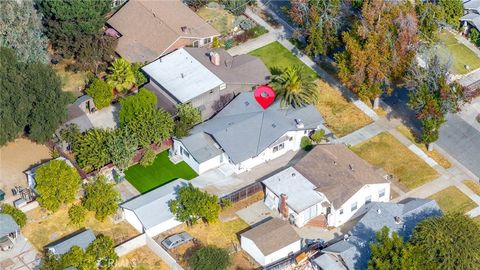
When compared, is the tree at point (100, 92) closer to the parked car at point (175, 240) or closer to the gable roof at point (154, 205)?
the gable roof at point (154, 205)

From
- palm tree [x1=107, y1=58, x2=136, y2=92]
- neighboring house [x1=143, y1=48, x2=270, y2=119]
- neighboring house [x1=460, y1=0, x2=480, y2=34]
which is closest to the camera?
neighboring house [x1=143, y1=48, x2=270, y2=119]

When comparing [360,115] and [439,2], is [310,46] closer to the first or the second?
[360,115]

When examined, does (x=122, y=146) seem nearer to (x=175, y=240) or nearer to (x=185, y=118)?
(x=185, y=118)

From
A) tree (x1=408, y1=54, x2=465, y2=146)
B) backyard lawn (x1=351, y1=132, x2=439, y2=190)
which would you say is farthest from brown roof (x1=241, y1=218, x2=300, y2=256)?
tree (x1=408, y1=54, x2=465, y2=146)

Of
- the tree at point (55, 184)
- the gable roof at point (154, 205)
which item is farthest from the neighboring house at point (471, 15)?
the tree at point (55, 184)

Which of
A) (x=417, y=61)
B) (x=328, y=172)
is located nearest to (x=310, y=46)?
(x=417, y=61)

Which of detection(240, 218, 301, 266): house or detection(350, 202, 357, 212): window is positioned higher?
detection(240, 218, 301, 266): house

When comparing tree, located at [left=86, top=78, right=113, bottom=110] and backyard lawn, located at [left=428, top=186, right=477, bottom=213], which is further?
tree, located at [left=86, top=78, right=113, bottom=110]

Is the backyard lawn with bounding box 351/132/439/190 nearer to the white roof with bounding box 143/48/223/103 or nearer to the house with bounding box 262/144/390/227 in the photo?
the house with bounding box 262/144/390/227
